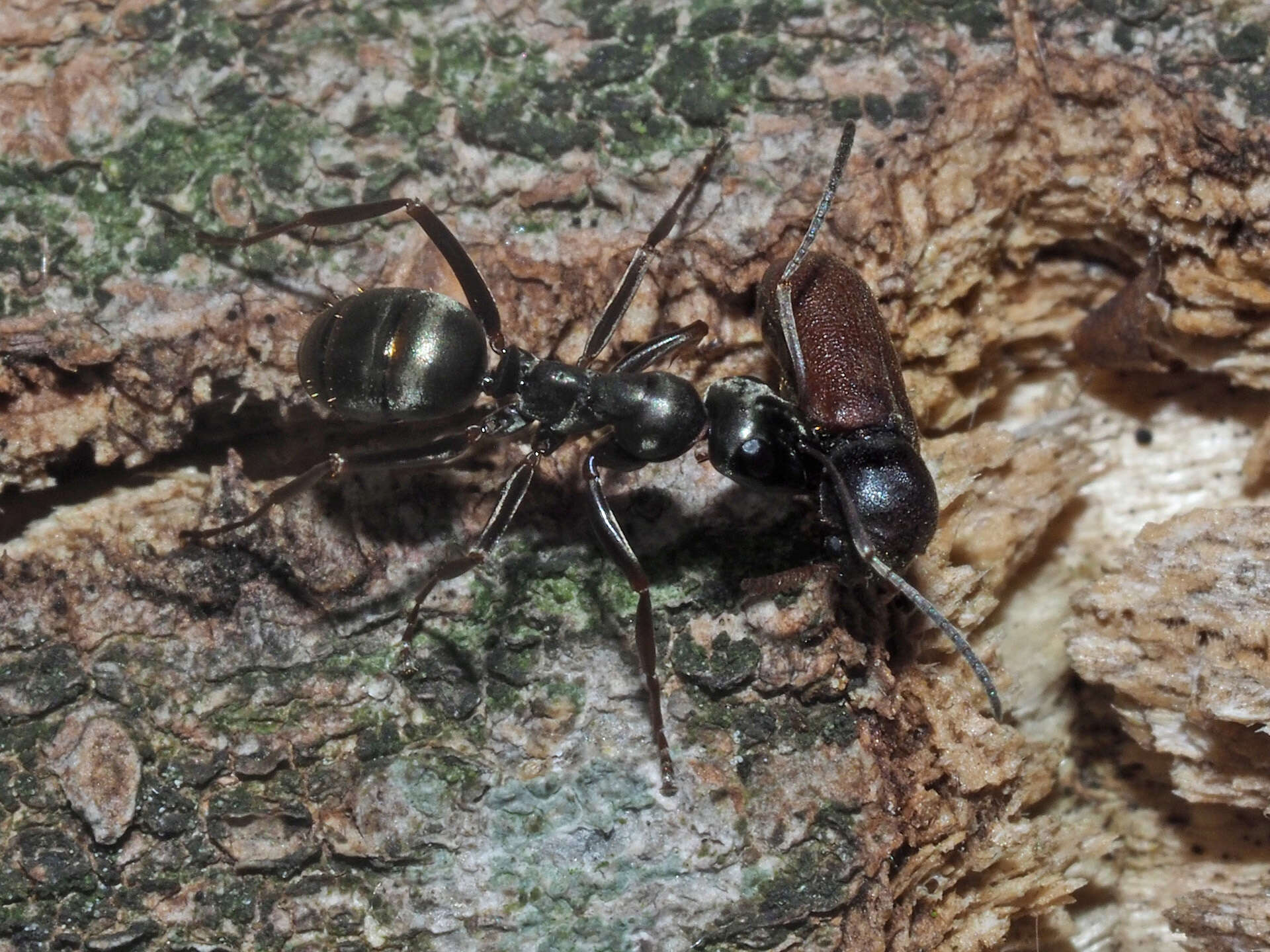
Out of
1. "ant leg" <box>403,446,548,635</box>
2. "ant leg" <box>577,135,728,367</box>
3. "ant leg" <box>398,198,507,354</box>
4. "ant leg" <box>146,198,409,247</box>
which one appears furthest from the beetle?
"ant leg" <box>146,198,409,247</box>

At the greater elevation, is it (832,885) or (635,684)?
(635,684)

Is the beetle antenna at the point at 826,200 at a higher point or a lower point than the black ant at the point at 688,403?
higher

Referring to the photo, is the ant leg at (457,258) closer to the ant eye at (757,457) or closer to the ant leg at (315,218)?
the ant leg at (315,218)

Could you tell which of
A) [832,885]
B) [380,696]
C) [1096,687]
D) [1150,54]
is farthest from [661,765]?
[1150,54]

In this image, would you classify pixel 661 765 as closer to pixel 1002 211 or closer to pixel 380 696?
pixel 380 696

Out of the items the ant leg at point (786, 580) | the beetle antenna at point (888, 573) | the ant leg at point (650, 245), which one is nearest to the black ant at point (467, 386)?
the ant leg at point (650, 245)

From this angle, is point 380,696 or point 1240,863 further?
Answer: point 1240,863

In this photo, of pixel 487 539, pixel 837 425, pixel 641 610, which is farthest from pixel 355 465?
pixel 837 425

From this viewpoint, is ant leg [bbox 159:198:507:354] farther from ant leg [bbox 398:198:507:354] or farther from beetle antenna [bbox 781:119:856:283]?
beetle antenna [bbox 781:119:856:283]
